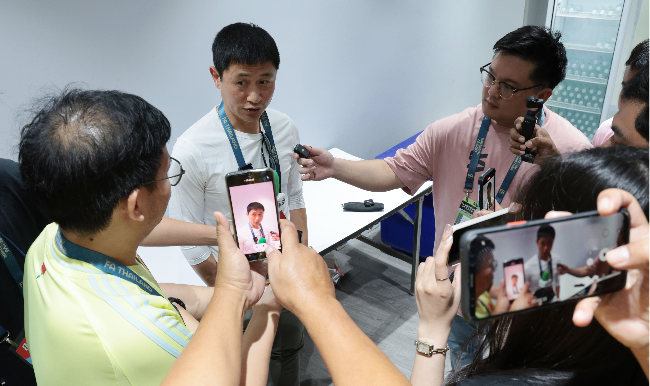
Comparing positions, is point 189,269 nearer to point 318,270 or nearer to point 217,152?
point 217,152

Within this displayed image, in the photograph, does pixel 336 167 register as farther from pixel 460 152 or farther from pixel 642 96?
pixel 642 96

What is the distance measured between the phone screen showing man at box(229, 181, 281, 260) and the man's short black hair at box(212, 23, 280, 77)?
2.34 ft

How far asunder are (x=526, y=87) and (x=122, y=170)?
1.57m

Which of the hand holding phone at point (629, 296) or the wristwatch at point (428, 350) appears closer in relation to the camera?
the hand holding phone at point (629, 296)

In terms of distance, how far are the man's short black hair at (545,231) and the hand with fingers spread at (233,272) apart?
739 millimetres

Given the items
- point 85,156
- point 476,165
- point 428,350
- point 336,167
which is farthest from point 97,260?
point 476,165

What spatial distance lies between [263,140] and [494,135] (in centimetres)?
102

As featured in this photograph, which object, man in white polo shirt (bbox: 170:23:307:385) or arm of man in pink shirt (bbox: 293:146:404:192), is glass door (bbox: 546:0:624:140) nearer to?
arm of man in pink shirt (bbox: 293:146:404:192)

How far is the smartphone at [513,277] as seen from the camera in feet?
2.28

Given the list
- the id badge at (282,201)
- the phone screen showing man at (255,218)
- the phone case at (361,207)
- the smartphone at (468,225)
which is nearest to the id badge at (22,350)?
the phone screen showing man at (255,218)

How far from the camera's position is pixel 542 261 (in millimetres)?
704

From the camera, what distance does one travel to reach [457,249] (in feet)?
3.94

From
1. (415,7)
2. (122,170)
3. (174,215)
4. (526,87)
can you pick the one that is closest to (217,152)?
(174,215)

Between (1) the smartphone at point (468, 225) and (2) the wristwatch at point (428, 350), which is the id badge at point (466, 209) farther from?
(2) the wristwatch at point (428, 350)
